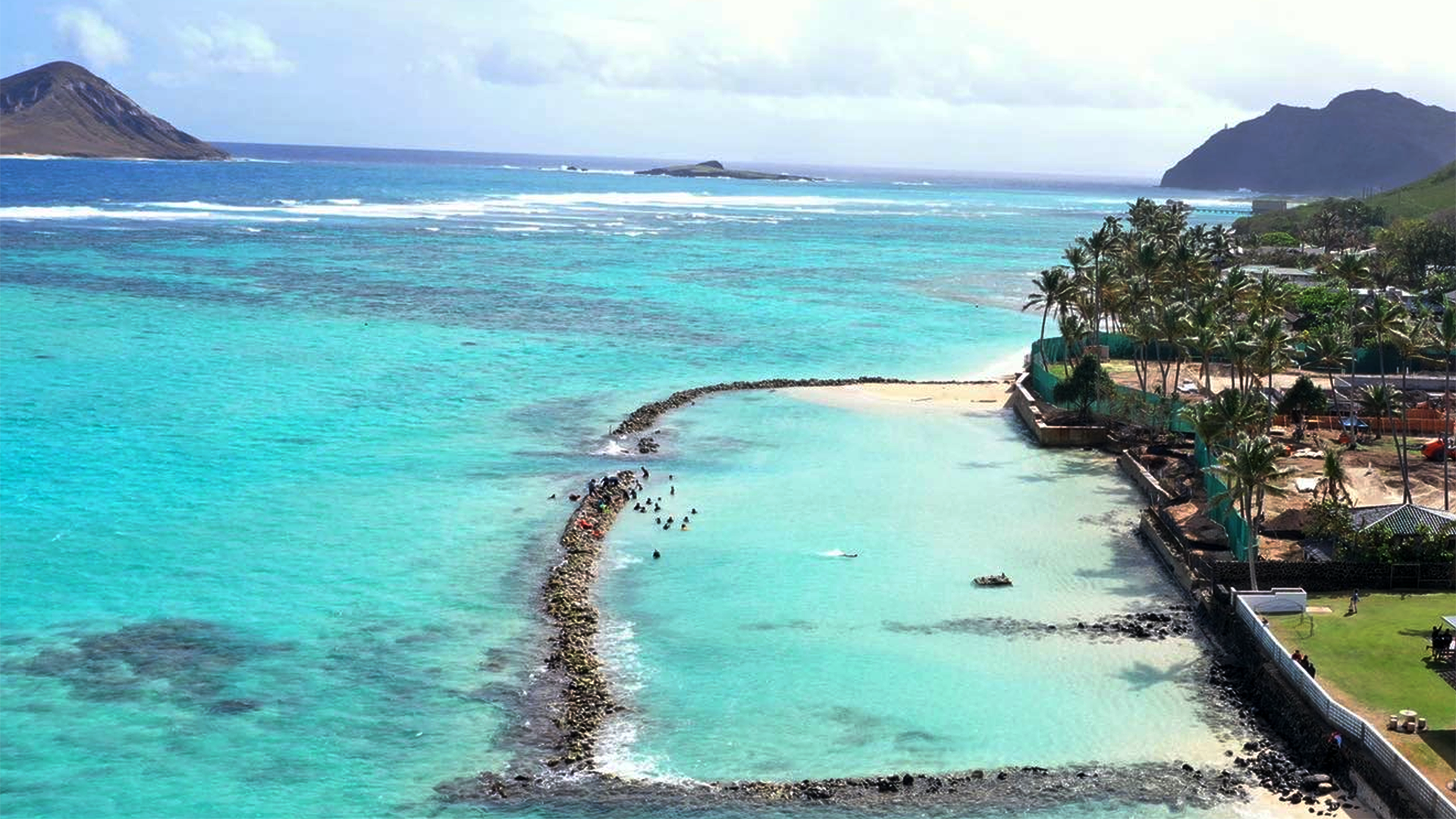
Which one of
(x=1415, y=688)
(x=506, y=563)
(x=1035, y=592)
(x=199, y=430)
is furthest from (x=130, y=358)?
(x=1415, y=688)

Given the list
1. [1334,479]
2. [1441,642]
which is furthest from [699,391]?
[1441,642]

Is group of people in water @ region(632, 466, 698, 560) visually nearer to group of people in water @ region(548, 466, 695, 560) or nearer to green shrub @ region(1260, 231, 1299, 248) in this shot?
group of people in water @ region(548, 466, 695, 560)

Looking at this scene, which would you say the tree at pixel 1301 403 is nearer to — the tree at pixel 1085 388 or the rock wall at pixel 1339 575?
the tree at pixel 1085 388

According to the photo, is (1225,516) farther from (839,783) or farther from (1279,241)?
(1279,241)

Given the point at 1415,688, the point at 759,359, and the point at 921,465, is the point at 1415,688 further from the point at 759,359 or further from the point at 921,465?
the point at 759,359

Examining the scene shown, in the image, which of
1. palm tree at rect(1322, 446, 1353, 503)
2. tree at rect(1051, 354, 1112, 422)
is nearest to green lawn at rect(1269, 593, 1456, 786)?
palm tree at rect(1322, 446, 1353, 503)
